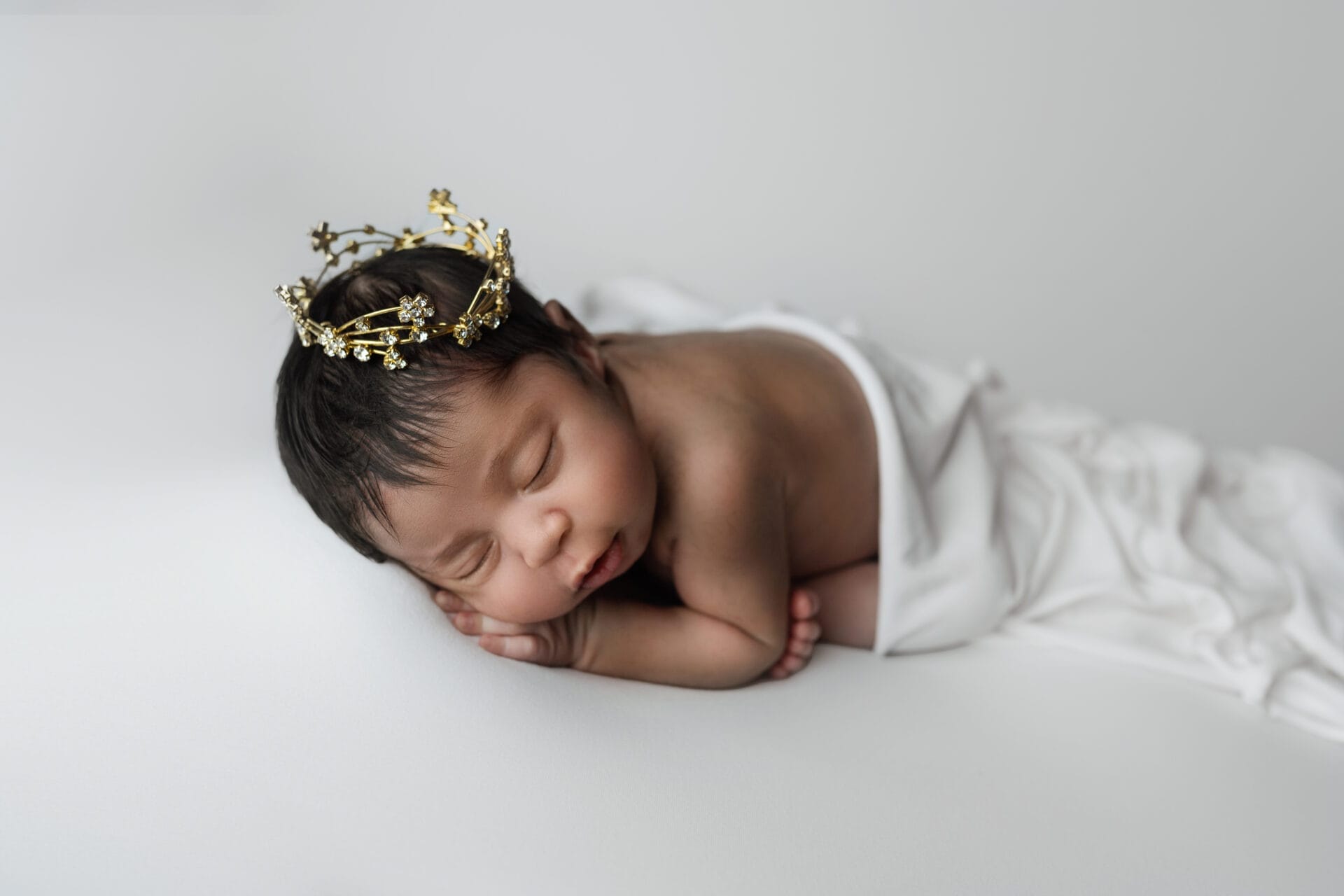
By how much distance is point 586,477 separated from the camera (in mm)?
1300

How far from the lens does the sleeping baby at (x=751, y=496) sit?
1285mm

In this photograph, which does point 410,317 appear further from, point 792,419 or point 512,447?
point 792,419

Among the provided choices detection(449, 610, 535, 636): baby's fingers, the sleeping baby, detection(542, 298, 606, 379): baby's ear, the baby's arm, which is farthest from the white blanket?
detection(449, 610, 535, 636): baby's fingers

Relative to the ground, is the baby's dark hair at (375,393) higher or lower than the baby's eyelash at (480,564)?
higher

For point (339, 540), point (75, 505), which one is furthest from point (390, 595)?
point (75, 505)

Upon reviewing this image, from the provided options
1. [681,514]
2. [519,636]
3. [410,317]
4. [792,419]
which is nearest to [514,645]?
[519,636]

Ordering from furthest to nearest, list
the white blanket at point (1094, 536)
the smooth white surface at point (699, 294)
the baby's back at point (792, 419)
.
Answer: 1. the white blanket at point (1094, 536)
2. the baby's back at point (792, 419)
3. the smooth white surface at point (699, 294)

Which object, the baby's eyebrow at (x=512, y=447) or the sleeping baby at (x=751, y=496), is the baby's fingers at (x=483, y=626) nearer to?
the sleeping baby at (x=751, y=496)

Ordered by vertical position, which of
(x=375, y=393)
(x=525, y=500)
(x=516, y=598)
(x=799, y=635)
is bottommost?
(x=799, y=635)

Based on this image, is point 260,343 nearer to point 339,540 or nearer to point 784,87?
point 339,540

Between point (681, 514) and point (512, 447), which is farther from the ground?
point (512, 447)

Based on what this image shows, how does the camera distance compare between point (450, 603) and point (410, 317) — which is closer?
point (410, 317)

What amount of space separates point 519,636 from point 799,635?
0.39 meters

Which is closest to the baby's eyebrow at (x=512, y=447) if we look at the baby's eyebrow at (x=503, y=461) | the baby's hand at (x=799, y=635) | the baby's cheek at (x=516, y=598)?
the baby's eyebrow at (x=503, y=461)
